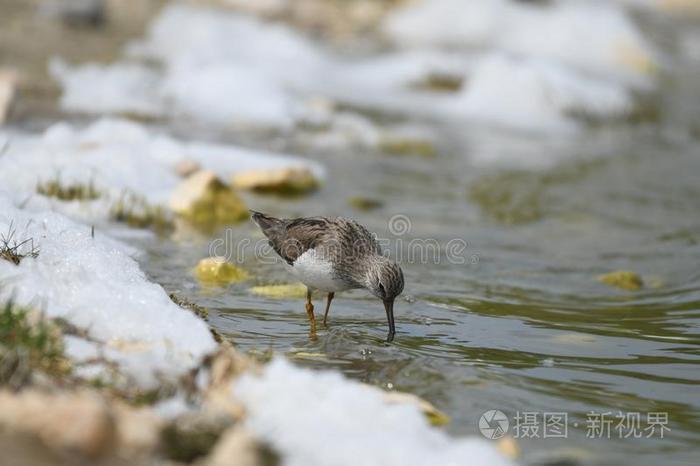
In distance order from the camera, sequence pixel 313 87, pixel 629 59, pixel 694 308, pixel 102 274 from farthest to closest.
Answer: pixel 629 59 → pixel 313 87 → pixel 694 308 → pixel 102 274

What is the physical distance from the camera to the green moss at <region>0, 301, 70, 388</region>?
14.2 feet

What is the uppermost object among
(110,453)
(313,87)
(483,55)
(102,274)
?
(483,55)

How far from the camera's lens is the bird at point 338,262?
6.84 metres

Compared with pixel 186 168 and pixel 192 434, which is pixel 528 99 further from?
pixel 192 434

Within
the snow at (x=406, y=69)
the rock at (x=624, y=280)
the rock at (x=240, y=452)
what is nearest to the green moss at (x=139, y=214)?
the rock at (x=624, y=280)

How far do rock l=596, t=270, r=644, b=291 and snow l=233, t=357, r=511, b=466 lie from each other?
4.40 m

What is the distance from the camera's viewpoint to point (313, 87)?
1770 centimetres

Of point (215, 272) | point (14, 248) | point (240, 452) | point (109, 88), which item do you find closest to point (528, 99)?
point (109, 88)

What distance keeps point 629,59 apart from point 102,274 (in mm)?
17305

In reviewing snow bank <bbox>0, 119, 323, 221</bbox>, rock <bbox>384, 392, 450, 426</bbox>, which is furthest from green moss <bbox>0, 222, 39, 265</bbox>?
rock <bbox>384, 392, 450, 426</bbox>

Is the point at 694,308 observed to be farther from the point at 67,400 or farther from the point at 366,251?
the point at 67,400

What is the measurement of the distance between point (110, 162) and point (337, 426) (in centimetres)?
672

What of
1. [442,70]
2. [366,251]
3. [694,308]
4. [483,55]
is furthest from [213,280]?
[483,55]

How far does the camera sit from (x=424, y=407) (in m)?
5.15
